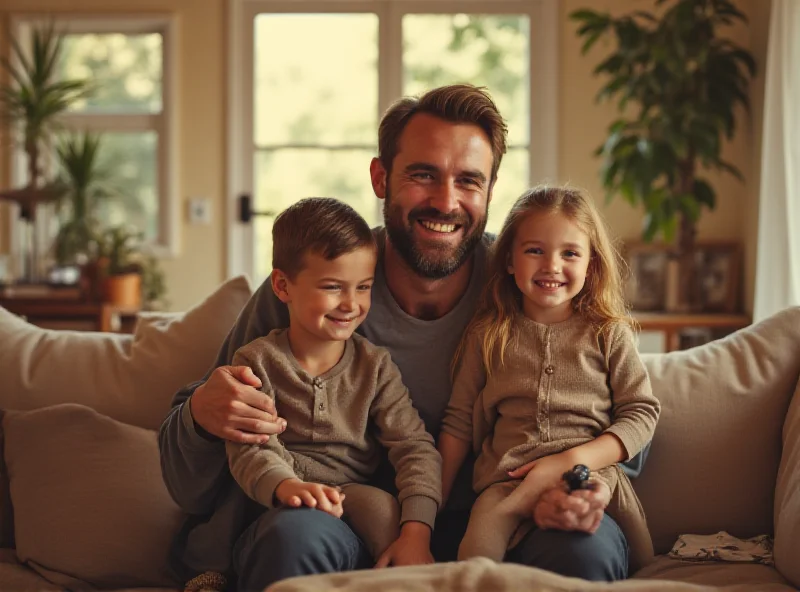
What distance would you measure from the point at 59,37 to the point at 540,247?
3671 millimetres

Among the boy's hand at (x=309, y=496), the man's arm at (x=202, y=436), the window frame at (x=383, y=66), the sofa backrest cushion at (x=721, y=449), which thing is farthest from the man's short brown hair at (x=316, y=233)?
the window frame at (x=383, y=66)

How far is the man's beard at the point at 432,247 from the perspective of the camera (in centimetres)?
191

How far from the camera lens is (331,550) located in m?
1.53

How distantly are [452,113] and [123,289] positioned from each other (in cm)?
279

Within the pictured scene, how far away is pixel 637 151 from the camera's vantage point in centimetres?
408

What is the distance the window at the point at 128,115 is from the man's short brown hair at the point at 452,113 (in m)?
3.22

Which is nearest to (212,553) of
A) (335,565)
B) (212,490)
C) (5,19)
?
(212,490)

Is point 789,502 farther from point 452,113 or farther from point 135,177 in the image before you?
point 135,177

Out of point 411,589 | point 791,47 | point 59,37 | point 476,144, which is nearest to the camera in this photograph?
point 411,589

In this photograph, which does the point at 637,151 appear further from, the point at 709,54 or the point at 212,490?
the point at 212,490

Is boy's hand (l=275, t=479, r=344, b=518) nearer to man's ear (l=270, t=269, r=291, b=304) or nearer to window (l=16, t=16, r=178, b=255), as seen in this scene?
man's ear (l=270, t=269, r=291, b=304)

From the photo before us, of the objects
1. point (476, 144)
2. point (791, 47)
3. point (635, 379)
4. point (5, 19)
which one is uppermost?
point (5, 19)

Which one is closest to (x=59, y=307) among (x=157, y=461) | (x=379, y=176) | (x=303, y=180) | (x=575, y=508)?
(x=303, y=180)

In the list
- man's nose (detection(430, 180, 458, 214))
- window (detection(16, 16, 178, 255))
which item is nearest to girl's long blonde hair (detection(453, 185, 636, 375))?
man's nose (detection(430, 180, 458, 214))
